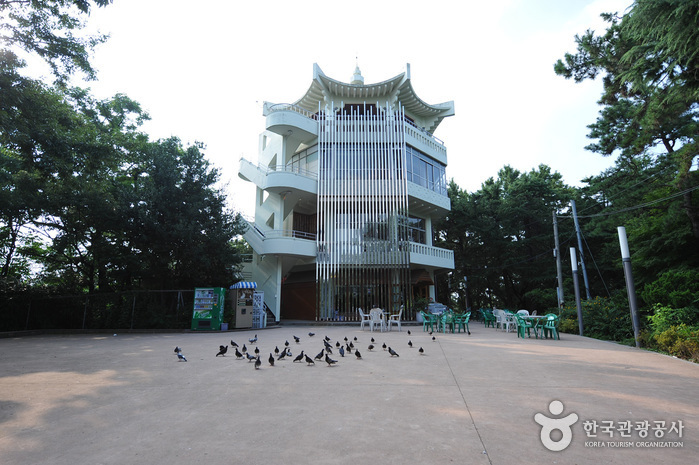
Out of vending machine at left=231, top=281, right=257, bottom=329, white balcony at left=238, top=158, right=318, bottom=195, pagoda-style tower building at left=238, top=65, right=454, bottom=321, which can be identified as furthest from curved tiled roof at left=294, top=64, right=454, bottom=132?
vending machine at left=231, top=281, right=257, bottom=329

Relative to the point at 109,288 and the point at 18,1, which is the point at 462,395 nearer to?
the point at 18,1

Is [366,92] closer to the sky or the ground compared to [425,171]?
closer to the sky

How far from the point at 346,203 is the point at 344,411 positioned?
693 inches

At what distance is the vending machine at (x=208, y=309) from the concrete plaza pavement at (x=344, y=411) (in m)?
7.62

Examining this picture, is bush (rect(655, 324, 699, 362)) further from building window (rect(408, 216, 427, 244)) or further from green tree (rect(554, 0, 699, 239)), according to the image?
building window (rect(408, 216, 427, 244))

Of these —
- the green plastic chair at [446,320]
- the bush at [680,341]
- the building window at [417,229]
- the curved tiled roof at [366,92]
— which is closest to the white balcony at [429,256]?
the building window at [417,229]

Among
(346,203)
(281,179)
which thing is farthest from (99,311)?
(346,203)

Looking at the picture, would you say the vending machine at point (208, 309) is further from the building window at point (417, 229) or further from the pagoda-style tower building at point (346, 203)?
the building window at point (417, 229)

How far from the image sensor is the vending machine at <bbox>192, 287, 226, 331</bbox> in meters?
14.6

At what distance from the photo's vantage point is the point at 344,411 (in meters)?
3.84

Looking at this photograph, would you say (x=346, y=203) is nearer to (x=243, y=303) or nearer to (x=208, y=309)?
(x=243, y=303)

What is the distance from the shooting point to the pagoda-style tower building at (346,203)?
2019cm

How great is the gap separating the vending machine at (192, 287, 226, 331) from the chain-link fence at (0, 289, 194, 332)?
34.7 inches

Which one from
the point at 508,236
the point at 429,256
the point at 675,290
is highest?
the point at 508,236
